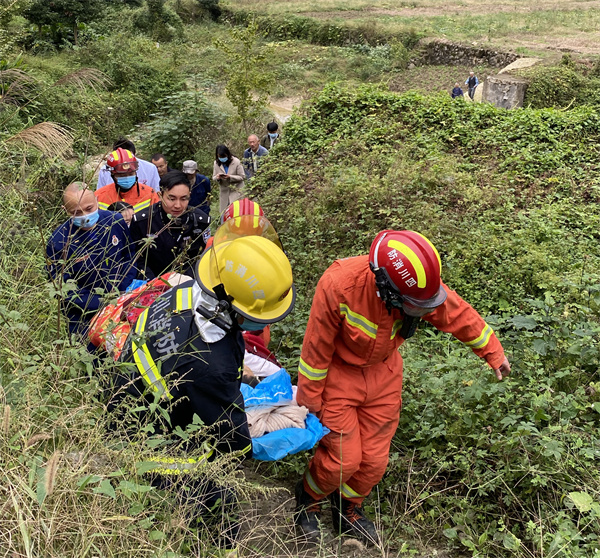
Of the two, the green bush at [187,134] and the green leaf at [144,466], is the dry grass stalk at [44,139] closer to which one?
the green leaf at [144,466]

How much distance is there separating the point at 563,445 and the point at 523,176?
4.82 meters

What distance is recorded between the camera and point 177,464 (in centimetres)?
220

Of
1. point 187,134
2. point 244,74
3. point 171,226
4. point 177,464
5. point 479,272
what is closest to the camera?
point 177,464

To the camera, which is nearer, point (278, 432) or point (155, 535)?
point (155, 535)

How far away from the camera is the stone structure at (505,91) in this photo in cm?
1273

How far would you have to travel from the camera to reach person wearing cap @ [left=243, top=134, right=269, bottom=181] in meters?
9.02

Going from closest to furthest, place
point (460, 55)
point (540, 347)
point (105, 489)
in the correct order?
point (105, 489) → point (540, 347) → point (460, 55)

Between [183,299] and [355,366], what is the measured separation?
113 centimetres

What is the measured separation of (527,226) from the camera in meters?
5.77

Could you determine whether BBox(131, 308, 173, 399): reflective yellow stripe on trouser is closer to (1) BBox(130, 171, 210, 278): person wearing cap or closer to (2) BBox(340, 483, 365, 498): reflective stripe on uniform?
(2) BBox(340, 483, 365, 498): reflective stripe on uniform

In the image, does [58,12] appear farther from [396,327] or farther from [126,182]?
[396,327]

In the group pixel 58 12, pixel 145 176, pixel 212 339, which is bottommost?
pixel 145 176

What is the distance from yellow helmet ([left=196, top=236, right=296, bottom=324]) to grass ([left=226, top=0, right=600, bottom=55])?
2132 cm

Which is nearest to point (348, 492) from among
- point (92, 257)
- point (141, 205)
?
point (92, 257)
